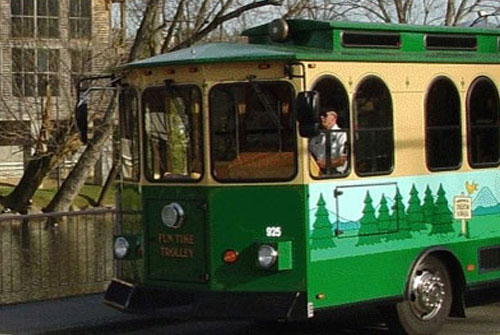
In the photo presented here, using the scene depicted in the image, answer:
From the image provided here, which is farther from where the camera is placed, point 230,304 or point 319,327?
point 319,327

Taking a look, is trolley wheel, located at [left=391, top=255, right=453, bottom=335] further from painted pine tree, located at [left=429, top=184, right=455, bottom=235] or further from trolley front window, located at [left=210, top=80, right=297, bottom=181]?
trolley front window, located at [left=210, top=80, right=297, bottom=181]

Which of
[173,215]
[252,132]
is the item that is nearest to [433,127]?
[252,132]

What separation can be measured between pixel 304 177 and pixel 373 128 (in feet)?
3.19

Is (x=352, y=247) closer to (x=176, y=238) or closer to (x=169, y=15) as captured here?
(x=176, y=238)

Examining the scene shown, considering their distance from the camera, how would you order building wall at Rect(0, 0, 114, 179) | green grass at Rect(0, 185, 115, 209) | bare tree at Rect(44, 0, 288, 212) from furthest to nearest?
green grass at Rect(0, 185, 115, 209) < building wall at Rect(0, 0, 114, 179) < bare tree at Rect(44, 0, 288, 212)

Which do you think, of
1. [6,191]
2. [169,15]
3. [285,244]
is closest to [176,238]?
[285,244]

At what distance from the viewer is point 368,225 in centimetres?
1004

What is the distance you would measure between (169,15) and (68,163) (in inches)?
309

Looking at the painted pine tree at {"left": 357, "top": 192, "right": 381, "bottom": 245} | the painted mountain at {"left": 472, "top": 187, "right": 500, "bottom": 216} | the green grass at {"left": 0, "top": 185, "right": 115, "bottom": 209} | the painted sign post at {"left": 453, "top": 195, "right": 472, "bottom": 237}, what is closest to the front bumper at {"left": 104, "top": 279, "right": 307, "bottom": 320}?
the painted pine tree at {"left": 357, "top": 192, "right": 381, "bottom": 245}

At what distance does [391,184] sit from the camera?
403 inches

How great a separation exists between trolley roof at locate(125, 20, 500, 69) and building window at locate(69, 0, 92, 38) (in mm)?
20218

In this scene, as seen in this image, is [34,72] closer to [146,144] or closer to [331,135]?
[146,144]

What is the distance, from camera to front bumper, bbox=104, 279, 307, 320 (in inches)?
376

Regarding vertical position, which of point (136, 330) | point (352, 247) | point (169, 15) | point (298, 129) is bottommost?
point (136, 330)
